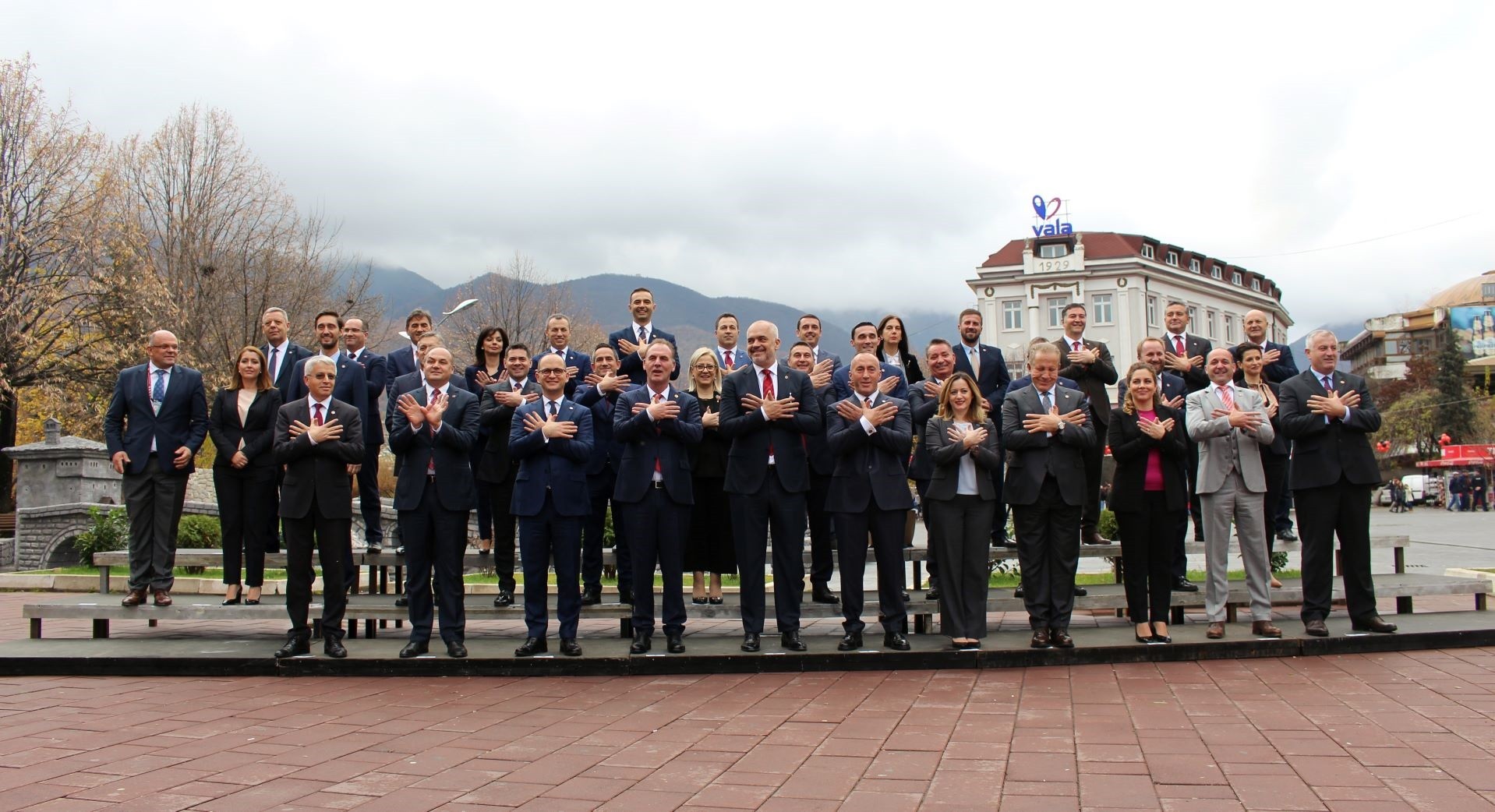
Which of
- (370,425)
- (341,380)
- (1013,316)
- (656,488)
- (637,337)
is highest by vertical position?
(1013,316)

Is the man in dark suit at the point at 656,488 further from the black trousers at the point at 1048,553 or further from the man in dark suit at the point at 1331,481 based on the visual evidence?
the man in dark suit at the point at 1331,481

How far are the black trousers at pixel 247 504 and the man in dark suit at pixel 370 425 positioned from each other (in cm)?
77

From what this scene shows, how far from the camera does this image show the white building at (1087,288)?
66.7 metres

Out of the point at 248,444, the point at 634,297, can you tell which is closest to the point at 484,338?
the point at 634,297

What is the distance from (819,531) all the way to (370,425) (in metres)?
4.03

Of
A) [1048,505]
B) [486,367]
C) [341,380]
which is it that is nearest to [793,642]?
[1048,505]

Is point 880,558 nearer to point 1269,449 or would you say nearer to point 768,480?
point 768,480

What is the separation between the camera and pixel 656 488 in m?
7.44

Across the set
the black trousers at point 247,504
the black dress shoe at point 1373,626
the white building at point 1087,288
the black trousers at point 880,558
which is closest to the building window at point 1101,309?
the white building at point 1087,288

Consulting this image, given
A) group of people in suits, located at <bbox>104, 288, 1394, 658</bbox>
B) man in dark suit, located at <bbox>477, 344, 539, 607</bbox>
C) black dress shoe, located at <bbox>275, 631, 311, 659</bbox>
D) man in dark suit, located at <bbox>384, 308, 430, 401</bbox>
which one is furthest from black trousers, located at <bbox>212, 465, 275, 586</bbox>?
man in dark suit, located at <bbox>477, 344, 539, 607</bbox>

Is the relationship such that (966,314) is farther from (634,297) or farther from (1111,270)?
(1111,270)

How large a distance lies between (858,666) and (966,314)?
131 inches

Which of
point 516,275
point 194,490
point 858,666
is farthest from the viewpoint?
point 516,275

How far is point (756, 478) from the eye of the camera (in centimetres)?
741
